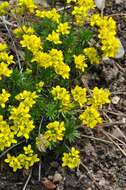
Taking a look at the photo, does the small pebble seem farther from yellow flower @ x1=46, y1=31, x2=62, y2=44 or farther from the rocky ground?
yellow flower @ x1=46, y1=31, x2=62, y2=44

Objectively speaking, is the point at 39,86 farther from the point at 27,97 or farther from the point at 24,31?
the point at 24,31

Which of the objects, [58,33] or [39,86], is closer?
[39,86]

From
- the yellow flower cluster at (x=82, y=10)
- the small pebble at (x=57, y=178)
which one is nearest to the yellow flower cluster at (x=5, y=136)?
the small pebble at (x=57, y=178)

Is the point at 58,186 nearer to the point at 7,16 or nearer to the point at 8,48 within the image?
the point at 8,48

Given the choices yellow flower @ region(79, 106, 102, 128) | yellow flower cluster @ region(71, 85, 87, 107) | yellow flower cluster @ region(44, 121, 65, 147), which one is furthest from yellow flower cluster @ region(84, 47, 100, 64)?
yellow flower cluster @ region(44, 121, 65, 147)

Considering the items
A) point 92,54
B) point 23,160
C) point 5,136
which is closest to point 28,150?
point 23,160

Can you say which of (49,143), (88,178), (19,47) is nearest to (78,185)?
(88,178)
